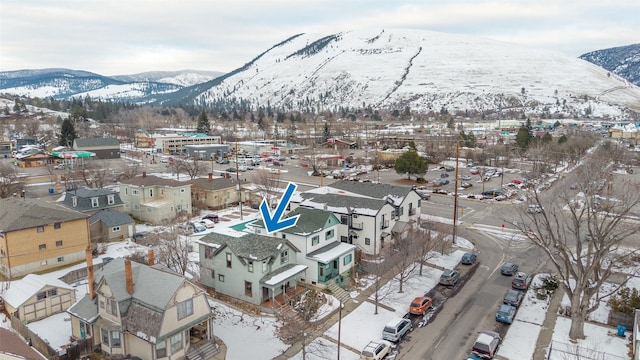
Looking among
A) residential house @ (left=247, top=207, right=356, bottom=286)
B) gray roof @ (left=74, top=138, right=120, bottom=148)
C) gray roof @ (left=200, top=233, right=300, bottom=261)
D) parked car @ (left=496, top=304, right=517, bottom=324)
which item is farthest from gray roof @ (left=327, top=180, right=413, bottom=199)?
gray roof @ (left=74, top=138, right=120, bottom=148)

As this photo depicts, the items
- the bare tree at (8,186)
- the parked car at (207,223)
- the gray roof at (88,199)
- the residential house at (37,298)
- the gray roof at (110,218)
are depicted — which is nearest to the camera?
the residential house at (37,298)

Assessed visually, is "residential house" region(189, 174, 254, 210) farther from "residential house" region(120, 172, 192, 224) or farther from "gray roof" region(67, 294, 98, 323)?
"gray roof" region(67, 294, 98, 323)

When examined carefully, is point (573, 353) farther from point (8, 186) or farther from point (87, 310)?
point (8, 186)

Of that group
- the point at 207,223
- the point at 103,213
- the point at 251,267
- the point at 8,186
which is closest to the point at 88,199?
the point at 103,213

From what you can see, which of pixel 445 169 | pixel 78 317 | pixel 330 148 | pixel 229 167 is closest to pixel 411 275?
pixel 78 317

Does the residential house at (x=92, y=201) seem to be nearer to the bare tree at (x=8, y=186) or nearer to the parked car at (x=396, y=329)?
the bare tree at (x=8, y=186)

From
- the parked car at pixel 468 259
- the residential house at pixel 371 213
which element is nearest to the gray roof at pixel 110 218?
the residential house at pixel 371 213
